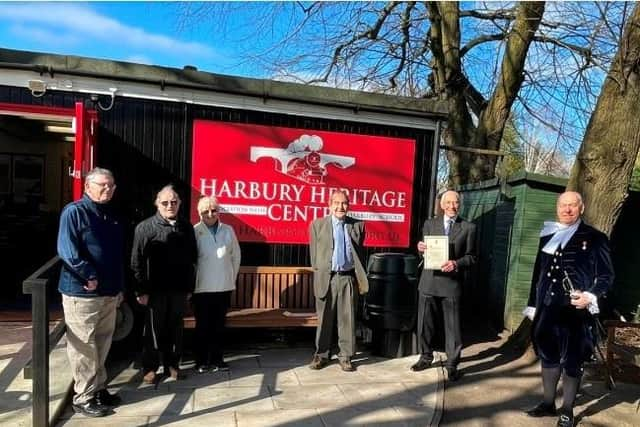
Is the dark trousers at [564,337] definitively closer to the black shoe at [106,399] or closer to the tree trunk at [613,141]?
the tree trunk at [613,141]

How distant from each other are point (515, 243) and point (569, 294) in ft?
8.47

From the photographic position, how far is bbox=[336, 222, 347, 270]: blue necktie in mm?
4508

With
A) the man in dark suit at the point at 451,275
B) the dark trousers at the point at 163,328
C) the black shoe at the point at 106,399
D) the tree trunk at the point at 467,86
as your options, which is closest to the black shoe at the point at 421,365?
the man in dark suit at the point at 451,275

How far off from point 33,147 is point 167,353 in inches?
273

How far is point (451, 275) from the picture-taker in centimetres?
443

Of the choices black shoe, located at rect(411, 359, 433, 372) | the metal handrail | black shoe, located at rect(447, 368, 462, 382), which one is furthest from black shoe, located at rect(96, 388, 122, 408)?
black shoe, located at rect(447, 368, 462, 382)

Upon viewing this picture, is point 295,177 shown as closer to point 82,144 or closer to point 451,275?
point 451,275

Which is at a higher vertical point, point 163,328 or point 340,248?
point 340,248

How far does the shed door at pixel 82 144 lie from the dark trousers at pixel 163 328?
136cm

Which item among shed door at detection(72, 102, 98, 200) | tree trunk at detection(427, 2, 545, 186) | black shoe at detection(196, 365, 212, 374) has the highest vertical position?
tree trunk at detection(427, 2, 545, 186)

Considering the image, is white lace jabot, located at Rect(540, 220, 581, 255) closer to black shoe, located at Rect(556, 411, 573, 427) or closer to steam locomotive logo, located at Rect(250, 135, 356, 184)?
black shoe, located at Rect(556, 411, 573, 427)

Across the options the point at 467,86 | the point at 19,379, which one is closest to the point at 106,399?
the point at 19,379

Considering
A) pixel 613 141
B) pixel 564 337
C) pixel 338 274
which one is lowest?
pixel 564 337

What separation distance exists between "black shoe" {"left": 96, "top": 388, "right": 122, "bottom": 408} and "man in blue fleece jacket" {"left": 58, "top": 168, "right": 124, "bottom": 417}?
40 mm
